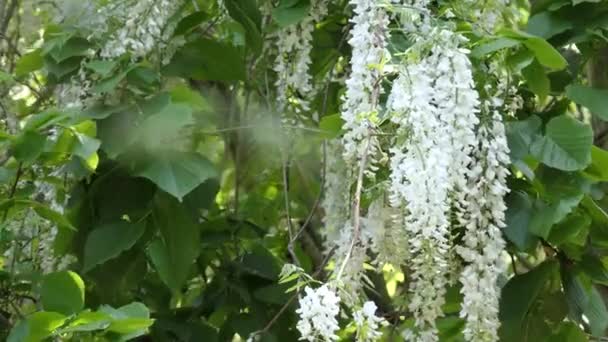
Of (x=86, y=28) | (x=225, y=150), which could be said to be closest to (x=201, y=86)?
(x=225, y=150)

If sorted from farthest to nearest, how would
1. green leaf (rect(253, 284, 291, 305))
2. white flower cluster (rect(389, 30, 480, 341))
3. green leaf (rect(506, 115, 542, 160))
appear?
green leaf (rect(253, 284, 291, 305))
green leaf (rect(506, 115, 542, 160))
white flower cluster (rect(389, 30, 480, 341))

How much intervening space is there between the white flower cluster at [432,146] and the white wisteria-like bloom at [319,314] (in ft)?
0.94

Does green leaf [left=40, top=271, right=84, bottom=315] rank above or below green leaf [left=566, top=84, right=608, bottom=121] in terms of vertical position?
below

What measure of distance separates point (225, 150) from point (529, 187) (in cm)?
145

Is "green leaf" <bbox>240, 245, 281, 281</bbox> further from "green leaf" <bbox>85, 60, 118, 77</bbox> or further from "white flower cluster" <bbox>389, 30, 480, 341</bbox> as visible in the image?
"white flower cluster" <bbox>389, 30, 480, 341</bbox>

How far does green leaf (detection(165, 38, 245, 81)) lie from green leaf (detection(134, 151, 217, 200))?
0.30 m

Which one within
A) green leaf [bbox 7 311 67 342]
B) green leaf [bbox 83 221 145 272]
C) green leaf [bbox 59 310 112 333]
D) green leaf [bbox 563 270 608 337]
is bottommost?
green leaf [bbox 563 270 608 337]

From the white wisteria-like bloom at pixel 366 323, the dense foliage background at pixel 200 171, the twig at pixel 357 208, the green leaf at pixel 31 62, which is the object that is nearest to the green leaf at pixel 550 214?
the dense foliage background at pixel 200 171

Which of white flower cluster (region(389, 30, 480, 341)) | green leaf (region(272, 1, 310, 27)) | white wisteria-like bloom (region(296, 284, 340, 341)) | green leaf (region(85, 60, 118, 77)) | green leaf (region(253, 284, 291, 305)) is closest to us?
white wisteria-like bloom (region(296, 284, 340, 341))

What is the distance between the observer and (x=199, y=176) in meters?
2.29

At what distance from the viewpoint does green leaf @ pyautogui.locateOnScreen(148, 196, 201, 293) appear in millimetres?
2494

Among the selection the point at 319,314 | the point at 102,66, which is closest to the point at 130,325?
the point at 319,314

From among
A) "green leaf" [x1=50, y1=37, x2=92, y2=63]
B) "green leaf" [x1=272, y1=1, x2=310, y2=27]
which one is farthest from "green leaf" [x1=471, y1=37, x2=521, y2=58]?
"green leaf" [x1=50, y1=37, x2=92, y2=63]

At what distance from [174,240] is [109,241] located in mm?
153
